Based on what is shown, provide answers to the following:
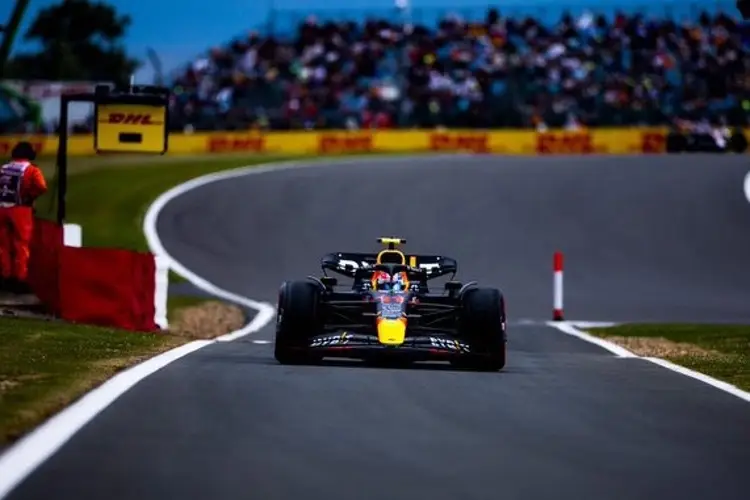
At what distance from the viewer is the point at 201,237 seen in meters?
34.4

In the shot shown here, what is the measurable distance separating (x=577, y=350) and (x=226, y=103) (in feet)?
115

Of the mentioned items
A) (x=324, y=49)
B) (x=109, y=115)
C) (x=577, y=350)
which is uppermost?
(x=324, y=49)

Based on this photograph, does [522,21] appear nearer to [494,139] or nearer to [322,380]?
[494,139]

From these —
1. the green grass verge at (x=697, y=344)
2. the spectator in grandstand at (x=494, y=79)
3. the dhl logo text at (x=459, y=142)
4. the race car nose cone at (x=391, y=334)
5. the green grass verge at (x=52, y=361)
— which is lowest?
the green grass verge at (x=697, y=344)

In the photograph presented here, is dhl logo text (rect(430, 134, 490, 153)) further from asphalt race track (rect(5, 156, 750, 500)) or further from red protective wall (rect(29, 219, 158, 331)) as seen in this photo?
red protective wall (rect(29, 219, 158, 331))

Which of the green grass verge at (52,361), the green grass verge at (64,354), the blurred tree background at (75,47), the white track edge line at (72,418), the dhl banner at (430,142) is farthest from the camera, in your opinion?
the blurred tree background at (75,47)

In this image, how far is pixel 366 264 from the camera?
15.4 metres

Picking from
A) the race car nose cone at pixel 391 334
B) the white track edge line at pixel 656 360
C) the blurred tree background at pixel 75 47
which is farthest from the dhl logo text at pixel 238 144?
the race car nose cone at pixel 391 334

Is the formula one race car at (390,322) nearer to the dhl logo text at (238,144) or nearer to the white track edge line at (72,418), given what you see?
the white track edge line at (72,418)

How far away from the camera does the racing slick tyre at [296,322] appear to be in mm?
13812

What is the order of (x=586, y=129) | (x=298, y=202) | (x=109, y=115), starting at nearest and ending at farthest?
(x=109, y=115) < (x=298, y=202) < (x=586, y=129)

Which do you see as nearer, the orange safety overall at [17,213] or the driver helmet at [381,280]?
the driver helmet at [381,280]

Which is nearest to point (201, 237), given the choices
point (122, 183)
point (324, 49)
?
point (122, 183)

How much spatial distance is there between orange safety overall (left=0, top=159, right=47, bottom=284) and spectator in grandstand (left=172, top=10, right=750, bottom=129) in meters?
33.8
